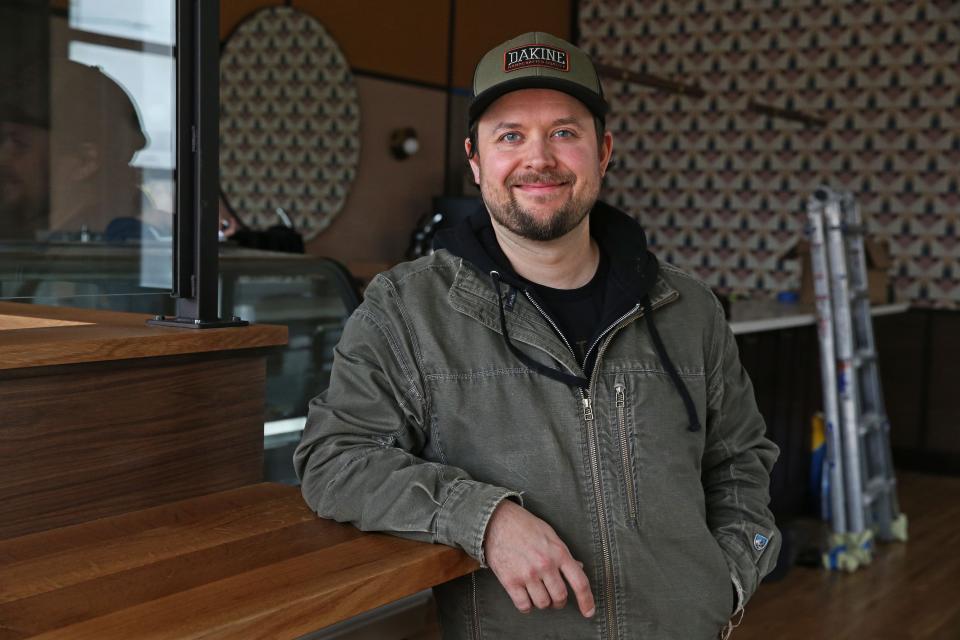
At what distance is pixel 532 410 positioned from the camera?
1473 mm

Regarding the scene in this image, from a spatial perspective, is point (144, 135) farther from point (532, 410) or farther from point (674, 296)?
point (674, 296)

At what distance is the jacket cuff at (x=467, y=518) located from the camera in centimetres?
130

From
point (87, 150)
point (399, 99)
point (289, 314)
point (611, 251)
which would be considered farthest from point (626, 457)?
point (399, 99)

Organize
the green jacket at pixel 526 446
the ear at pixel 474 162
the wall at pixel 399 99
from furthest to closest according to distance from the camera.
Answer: the wall at pixel 399 99 < the ear at pixel 474 162 < the green jacket at pixel 526 446

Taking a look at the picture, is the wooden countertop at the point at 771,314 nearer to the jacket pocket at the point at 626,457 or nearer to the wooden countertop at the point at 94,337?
the jacket pocket at the point at 626,457

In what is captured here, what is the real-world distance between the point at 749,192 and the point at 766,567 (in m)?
5.22

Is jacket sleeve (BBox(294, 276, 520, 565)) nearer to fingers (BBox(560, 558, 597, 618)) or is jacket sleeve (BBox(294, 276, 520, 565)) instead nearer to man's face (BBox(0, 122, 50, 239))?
fingers (BBox(560, 558, 597, 618))

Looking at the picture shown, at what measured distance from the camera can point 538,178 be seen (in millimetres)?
1618

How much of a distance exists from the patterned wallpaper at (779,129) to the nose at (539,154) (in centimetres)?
502

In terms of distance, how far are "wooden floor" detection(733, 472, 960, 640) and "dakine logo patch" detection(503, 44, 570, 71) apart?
2363mm

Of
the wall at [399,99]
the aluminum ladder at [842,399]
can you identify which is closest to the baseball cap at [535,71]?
the aluminum ladder at [842,399]

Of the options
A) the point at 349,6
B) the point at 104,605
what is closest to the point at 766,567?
the point at 104,605

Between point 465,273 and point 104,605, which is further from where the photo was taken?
point 465,273

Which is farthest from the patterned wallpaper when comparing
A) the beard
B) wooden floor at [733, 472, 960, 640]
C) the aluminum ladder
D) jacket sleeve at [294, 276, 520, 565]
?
jacket sleeve at [294, 276, 520, 565]
